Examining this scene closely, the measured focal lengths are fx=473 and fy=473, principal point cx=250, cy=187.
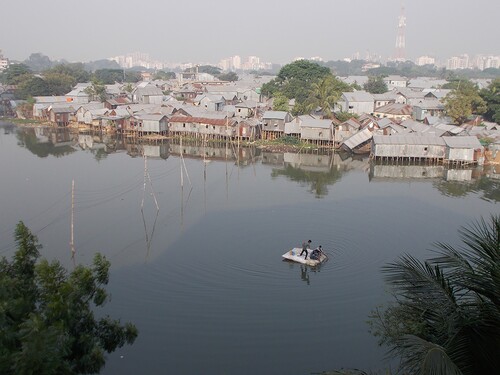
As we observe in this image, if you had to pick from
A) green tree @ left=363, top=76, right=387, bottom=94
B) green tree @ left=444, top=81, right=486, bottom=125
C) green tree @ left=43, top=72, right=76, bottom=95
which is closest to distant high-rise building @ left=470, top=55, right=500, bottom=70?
green tree @ left=363, top=76, right=387, bottom=94

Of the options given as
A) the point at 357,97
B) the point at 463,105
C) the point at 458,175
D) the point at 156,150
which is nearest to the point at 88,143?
the point at 156,150

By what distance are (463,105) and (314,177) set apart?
15.2 metres

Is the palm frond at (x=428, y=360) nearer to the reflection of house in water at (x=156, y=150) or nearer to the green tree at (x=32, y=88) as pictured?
the reflection of house in water at (x=156, y=150)

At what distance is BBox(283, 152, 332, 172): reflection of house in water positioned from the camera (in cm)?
2597

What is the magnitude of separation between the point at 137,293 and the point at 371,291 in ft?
19.0

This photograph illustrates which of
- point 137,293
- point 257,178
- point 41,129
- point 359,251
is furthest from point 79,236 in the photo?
point 41,129

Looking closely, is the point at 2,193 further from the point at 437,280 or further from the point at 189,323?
the point at 437,280

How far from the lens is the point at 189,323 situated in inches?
407

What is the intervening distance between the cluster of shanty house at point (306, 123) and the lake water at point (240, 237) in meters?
1.73

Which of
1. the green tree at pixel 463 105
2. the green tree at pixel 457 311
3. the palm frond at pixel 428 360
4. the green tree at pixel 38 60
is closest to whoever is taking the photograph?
the palm frond at pixel 428 360

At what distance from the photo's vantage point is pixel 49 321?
15.6ft

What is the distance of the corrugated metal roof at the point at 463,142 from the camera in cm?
2583

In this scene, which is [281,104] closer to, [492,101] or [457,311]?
[492,101]

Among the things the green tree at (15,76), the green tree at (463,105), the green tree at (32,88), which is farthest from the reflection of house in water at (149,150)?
the green tree at (15,76)
